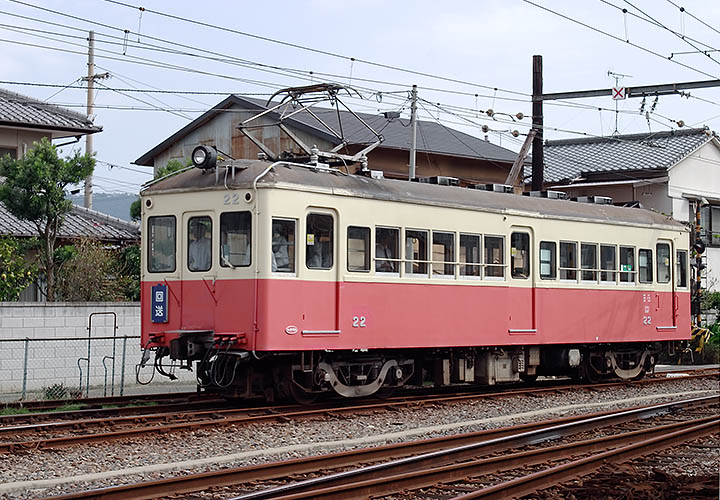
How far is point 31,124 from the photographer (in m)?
23.2

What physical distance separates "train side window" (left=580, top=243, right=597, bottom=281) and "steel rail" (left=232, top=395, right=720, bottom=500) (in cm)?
411

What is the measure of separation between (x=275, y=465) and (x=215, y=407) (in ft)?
17.5

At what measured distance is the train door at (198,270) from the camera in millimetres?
13570

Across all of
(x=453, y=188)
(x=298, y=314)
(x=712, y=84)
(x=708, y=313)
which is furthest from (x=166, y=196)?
(x=708, y=313)

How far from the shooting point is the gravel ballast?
353 inches

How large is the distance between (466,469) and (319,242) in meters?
5.06

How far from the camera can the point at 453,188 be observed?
1627 cm

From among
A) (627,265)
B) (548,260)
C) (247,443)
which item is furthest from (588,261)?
(247,443)

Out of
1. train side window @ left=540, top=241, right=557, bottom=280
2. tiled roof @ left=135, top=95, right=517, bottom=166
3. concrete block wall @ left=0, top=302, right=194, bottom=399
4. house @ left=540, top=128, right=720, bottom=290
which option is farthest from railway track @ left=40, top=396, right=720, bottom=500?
house @ left=540, top=128, right=720, bottom=290

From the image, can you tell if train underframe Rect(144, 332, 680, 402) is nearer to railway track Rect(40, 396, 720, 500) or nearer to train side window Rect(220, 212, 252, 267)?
train side window Rect(220, 212, 252, 267)

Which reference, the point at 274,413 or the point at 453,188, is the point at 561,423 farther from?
the point at 453,188

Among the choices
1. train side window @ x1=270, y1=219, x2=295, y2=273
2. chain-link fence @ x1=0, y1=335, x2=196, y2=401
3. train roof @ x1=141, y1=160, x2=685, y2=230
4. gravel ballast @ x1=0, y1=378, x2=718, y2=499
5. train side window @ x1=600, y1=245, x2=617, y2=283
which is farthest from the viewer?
train side window @ x1=600, y1=245, x2=617, y2=283

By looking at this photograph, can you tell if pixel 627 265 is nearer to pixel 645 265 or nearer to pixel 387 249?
pixel 645 265

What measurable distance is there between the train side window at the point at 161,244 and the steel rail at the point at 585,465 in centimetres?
651
